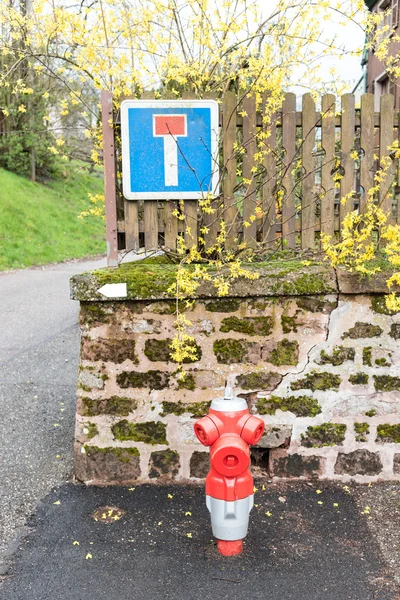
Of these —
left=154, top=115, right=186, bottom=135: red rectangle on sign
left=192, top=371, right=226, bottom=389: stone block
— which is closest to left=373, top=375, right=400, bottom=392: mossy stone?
left=192, top=371, right=226, bottom=389: stone block

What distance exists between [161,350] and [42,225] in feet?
54.8

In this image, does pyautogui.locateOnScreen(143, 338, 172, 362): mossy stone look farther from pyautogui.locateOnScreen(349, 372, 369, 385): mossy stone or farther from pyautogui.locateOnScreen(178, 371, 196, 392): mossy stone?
pyautogui.locateOnScreen(349, 372, 369, 385): mossy stone

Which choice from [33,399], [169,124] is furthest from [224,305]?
[33,399]

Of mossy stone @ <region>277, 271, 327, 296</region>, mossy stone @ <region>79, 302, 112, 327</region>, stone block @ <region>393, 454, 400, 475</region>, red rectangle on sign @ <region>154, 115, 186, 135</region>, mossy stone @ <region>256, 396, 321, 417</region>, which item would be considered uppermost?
red rectangle on sign @ <region>154, 115, 186, 135</region>

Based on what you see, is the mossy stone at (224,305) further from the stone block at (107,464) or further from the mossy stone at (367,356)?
the stone block at (107,464)

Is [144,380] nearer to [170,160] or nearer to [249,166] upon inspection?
[170,160]

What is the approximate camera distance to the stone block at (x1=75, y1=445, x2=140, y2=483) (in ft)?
12.3

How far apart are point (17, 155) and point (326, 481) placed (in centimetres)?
2095

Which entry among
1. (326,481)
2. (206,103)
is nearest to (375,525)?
(326,481)

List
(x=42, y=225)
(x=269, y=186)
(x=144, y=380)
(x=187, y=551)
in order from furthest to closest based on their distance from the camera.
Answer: (x=42, y=225) → (x=269, y=186) → (x=144, y=380) → (x=187, y=551)

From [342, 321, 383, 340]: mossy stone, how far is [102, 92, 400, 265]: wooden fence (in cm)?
71

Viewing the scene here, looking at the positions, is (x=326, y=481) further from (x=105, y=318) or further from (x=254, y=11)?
(x=254, y=11)

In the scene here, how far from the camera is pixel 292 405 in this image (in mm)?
3736

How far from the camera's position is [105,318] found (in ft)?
12.0
